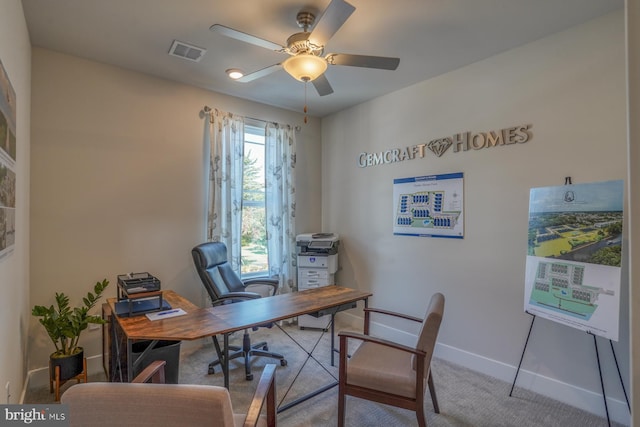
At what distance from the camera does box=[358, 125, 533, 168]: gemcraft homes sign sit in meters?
2.70

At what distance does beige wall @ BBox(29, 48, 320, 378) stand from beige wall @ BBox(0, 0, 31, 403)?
6.8 inches

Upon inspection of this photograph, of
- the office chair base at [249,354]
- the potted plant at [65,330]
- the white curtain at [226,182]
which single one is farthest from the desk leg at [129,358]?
the white curtain at [226,182]

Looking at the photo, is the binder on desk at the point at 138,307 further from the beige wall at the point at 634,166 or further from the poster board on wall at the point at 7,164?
the beige wall at the point at 634,166

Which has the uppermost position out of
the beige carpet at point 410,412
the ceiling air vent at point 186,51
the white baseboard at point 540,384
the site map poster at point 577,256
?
the ceiling air vent at point 186,51

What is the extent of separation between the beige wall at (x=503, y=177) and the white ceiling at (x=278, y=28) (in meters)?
0.25

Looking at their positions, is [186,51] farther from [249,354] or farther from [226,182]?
[249,354]

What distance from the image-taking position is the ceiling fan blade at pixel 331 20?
5.55ft

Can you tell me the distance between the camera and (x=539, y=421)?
222 cm

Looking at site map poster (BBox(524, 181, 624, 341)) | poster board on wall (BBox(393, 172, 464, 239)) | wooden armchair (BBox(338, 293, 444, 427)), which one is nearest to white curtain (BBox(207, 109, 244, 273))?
poster board on wall (BBox(393, 172, 464, 239))

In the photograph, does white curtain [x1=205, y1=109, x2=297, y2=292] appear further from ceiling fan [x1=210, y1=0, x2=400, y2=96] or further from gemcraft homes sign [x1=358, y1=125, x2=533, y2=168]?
ceiling fan [x1=210, y1=0, x2=400, y2=96]

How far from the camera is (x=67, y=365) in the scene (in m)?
2.43

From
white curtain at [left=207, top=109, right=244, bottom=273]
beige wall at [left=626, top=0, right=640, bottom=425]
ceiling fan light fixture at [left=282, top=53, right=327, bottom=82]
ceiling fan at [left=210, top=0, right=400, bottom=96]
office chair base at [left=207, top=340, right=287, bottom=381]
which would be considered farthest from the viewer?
white curtain at [left=207, top=109, right=244, bottom=273]

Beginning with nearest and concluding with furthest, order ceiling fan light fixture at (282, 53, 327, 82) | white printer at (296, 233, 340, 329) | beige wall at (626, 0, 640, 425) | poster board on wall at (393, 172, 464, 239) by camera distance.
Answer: beige wall at (626, 0, 640, 425)
ceiling fan light fixture at (282, 53, 327, 82)
poster board on wall at (393, 172, 464, 239)
white printer at (296, 233, 340, 329)

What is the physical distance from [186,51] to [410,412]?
3.32 m
